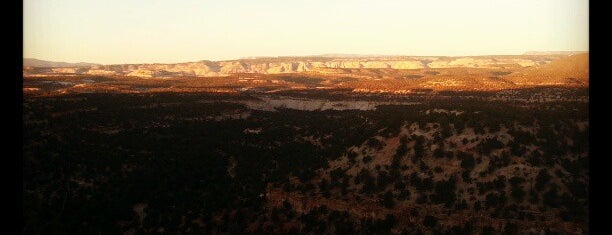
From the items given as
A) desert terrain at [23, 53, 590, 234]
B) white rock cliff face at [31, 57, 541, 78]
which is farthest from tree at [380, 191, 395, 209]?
white rock cliff face at [31, 57, 541, 78]

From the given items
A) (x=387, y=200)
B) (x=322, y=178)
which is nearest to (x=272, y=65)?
(x=322, y=178)

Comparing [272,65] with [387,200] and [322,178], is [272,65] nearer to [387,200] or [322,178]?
[322,178]

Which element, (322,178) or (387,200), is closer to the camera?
(387,200)

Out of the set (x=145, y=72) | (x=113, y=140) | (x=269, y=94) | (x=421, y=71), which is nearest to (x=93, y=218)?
(x=113, y=140)

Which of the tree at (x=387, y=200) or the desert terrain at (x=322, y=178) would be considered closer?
the desert terrain at (x=322, y=178)

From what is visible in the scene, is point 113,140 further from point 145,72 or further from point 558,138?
point 145,72

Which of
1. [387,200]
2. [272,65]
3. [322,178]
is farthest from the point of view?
[272,65]

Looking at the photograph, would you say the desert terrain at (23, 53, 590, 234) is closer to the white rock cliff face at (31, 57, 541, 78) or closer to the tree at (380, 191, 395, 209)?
the tree at (380, 191, 395, 209)

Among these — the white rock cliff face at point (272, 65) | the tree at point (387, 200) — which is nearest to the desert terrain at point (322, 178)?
the tree at point (387, 200)

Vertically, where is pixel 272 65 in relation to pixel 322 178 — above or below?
above

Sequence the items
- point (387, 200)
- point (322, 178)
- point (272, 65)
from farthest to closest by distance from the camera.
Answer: point (272, 65) < point (322, 178) < point (387, 200)

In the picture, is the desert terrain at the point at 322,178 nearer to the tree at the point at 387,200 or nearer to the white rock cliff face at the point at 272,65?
the tree at the point at 387,200
